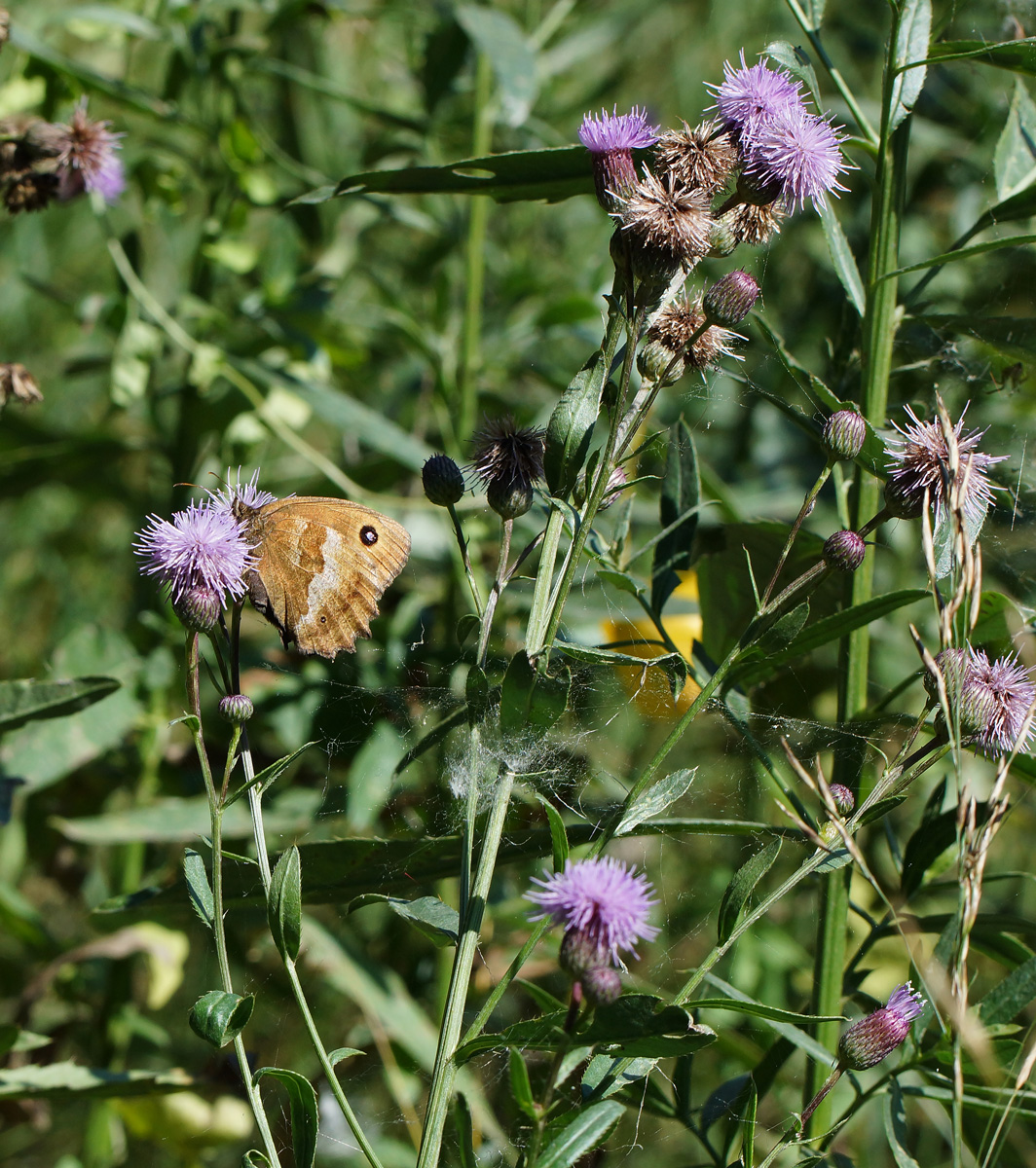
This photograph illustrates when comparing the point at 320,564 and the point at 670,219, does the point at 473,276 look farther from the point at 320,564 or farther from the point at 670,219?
the point at 670,219

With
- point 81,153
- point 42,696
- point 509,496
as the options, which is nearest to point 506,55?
point 81,153

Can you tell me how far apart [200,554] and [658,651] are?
484 mm

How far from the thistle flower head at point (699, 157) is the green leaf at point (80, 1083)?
101 cm

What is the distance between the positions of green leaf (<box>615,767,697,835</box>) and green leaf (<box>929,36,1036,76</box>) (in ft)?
1.99

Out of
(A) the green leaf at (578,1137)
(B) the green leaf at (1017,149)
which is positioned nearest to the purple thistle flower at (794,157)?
(B) the green leaf at (1017,149)

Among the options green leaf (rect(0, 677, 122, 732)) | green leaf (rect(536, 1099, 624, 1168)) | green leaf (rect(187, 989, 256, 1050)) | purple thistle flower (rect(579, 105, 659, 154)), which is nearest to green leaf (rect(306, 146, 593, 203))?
purple thistle flower (rect(579, 105, 659, 154))

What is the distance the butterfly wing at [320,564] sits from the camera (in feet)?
3.12

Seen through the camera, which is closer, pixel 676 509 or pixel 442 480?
pixel 442 480

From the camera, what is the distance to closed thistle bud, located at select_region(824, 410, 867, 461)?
0.76 m

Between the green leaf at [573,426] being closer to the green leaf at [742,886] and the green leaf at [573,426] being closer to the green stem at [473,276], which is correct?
the green leaf at [742,886]

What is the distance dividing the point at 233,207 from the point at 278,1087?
1.28 m

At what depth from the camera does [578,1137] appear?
68 centimetres

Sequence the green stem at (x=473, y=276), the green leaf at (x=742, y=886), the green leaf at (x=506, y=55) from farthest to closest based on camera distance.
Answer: the green stem at (x=473, y=276) → the green leaf at (x=506, y=55) → the green leaf at (x=742, y=886)

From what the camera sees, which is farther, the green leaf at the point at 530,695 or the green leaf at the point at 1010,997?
the green leaf at the point at 1010,997
